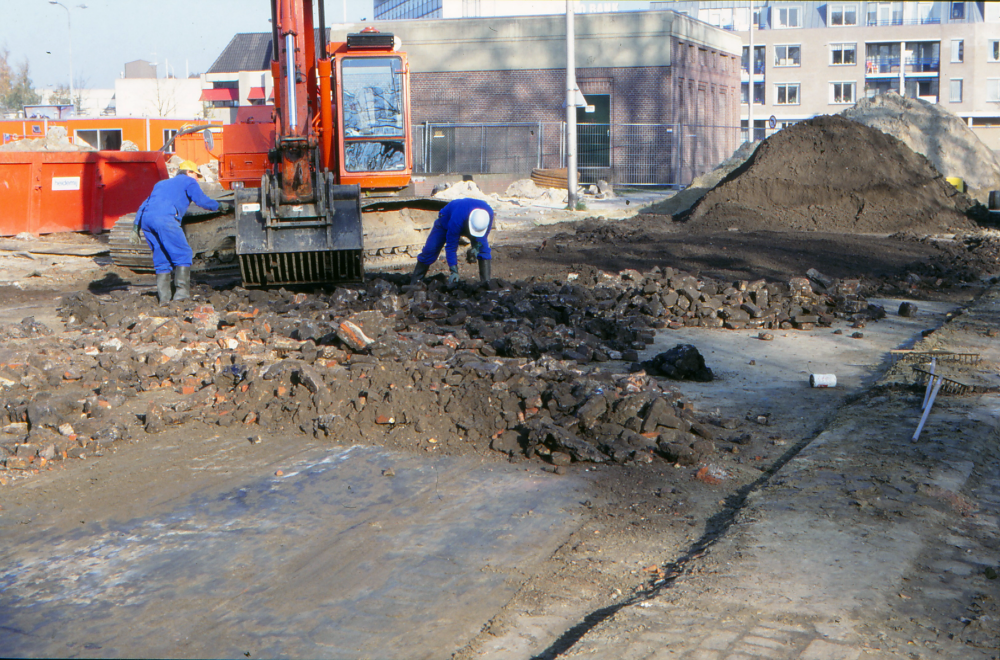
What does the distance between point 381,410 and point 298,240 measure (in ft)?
14.0

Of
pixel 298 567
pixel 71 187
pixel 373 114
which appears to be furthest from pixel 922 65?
pixel 298 567

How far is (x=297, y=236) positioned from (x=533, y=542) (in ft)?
21.1

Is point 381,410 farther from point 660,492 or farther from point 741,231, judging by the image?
point 741,231

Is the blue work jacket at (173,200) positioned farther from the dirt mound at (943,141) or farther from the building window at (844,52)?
the building window at (844,52)

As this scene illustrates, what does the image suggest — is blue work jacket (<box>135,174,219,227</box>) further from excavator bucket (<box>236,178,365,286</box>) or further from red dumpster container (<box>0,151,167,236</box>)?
red dumpster container (<box>0,151,167,236</box>)

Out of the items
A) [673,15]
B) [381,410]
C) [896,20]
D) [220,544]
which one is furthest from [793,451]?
[896,20]

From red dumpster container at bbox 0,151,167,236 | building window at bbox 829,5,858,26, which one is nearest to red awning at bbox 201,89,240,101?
building window at bbox 829,5,858,26

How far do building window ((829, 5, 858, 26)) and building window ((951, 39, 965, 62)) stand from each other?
786 centimetres

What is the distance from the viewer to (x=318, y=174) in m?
10.1

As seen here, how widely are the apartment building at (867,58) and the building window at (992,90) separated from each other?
16 cm

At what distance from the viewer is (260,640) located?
3562mm

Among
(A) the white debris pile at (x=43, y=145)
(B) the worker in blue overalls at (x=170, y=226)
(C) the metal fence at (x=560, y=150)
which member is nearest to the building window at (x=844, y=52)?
(C) the metal fence at (x=560, y=150)

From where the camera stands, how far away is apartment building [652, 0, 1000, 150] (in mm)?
70938

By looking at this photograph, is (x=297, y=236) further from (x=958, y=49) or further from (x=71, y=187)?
(x=958, y=49)
